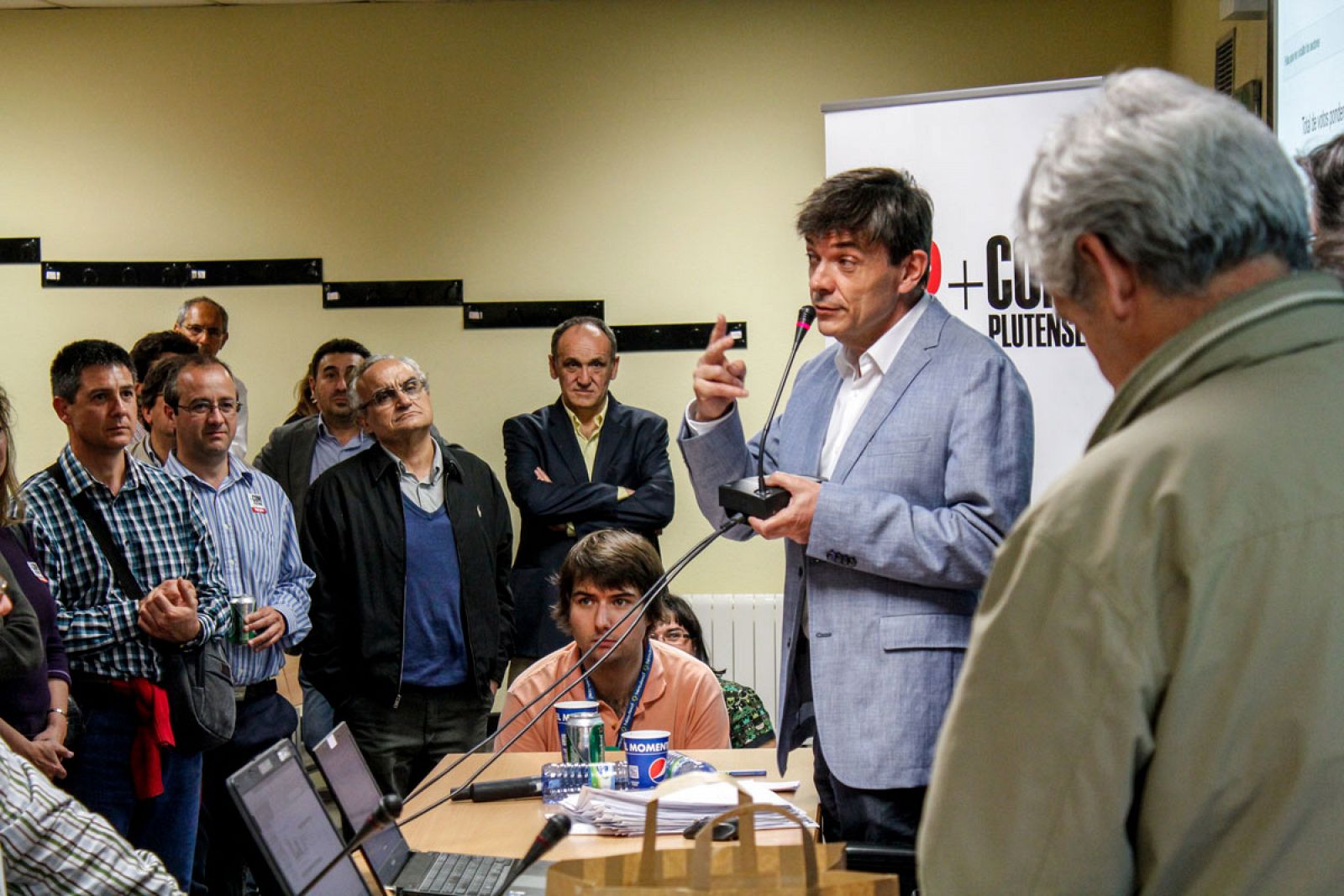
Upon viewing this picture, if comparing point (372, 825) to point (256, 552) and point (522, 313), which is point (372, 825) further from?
point (522, 313)

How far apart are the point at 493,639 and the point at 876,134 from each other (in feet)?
6.20

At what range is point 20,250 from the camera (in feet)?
18.6

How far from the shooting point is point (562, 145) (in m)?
5.52

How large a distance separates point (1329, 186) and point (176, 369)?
3.08m

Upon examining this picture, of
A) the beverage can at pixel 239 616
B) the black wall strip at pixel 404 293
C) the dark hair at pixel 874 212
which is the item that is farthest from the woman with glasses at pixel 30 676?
the black wall strip at pixel 404 293

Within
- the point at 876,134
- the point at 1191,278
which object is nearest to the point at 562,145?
the point at 876,134

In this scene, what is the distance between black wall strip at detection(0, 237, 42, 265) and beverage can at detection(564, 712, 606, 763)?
13.8 feet

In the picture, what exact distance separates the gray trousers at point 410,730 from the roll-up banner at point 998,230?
1.82 metres

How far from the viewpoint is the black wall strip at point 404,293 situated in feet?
18.2

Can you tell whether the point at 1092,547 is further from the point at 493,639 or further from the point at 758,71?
the point at 758,71

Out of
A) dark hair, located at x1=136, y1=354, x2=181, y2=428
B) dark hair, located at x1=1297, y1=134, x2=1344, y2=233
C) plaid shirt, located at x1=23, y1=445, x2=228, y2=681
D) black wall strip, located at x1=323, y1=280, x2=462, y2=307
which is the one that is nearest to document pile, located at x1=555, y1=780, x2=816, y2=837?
dark hair, located at x1=1297, y1=134, x2=1344, y2=233

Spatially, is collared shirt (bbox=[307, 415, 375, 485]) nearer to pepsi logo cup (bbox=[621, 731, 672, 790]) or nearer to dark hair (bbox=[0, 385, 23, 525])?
dark hair (bbox=[0, 385, 23, 525])

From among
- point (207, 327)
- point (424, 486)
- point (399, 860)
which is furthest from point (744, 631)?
point (399, 860)

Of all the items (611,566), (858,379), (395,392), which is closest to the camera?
(858,379)
